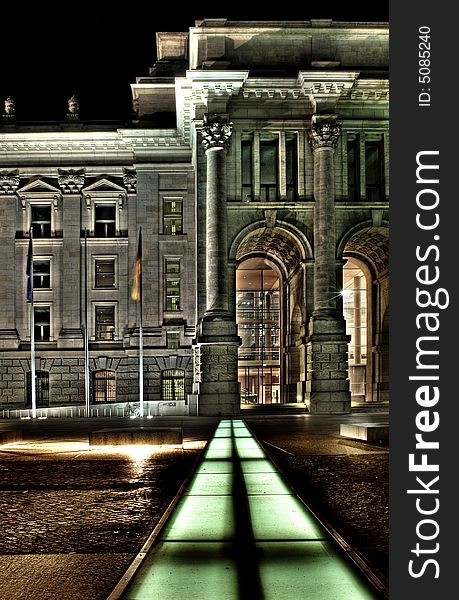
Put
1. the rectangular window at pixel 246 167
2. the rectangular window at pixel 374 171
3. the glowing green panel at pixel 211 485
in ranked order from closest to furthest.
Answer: the glowing green panel at pixel 211 485 → the rectangular window at pixel 246 167 → the rectangular window at pixel 374 171

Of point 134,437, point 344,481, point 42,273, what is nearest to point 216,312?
point 42,273

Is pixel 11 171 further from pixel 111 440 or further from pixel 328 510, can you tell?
pixel 328 510

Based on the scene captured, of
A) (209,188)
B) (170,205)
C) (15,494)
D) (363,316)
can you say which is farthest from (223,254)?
(15,494)

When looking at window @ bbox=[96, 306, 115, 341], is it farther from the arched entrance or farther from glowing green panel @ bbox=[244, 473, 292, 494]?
glowing green panel @ bbox=[244, 473, 292, 494]

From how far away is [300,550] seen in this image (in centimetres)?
989

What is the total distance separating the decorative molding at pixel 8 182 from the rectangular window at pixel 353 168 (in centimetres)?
2664

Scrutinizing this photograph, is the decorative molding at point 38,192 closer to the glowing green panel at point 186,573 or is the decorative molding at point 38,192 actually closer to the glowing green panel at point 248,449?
the glowing green panel at point 248,449

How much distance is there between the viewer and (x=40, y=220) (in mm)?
62500

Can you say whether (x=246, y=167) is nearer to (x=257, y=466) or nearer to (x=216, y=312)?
(x=216, y=312)

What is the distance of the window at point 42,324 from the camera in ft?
202

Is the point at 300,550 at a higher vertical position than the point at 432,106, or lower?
lower

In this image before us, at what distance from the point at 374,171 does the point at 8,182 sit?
28.7m

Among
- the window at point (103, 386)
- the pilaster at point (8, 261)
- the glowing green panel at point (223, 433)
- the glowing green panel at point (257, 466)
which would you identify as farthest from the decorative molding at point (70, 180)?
the glowing green panel at point (257, 466)

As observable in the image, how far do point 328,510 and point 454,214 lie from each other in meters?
6.96
